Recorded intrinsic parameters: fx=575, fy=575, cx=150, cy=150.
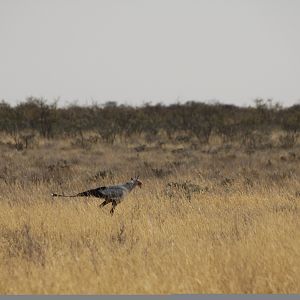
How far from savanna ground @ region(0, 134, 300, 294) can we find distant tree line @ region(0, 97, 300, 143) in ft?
38.3

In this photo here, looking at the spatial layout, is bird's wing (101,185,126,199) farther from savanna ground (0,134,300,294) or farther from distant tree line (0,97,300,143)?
distant tree line (0,97,300,143)

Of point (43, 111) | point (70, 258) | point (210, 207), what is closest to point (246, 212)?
point (210, 207)

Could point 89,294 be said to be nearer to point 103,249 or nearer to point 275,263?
point 103,249

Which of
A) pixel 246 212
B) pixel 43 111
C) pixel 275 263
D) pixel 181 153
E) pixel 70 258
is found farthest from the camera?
pixel 43 111

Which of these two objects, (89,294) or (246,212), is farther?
(246,212)

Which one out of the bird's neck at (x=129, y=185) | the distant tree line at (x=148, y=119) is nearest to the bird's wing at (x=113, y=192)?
the bird's neck at (x=129, y=185)

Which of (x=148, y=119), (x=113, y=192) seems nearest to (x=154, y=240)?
(x=113, y=192)

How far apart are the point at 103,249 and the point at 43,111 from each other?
22217 mm

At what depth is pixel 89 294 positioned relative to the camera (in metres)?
4.22

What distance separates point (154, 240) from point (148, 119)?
81.4 ft

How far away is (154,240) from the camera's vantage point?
19.4 feet

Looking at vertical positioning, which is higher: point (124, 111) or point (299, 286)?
point (124, 111)

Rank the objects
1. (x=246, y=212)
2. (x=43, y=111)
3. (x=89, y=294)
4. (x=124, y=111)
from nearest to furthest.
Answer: (x=89, y=294), (x=246, y=212), (x=43, y=111), (x=124, y=111)

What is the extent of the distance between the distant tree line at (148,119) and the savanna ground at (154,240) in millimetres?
11676
